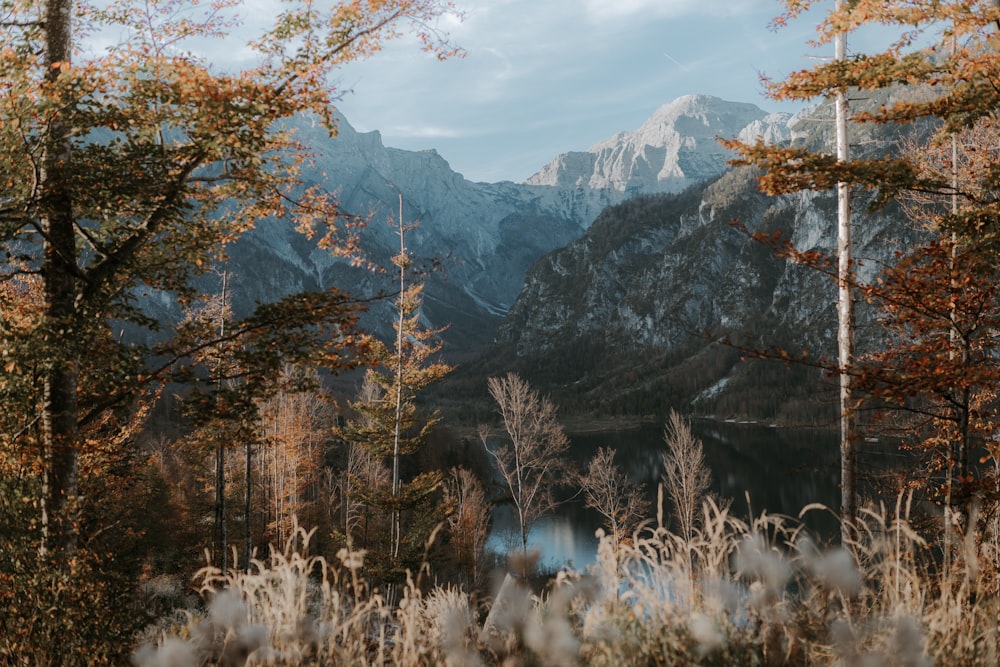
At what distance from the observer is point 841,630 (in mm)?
2084

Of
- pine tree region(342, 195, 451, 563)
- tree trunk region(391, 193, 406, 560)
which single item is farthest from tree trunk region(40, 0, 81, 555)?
tree trunk region(391, 193, 406, 560)

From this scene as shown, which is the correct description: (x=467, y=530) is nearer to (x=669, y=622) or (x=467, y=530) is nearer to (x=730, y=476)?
(x=669, y=622)

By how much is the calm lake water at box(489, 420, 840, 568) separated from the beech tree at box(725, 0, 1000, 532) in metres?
5.71

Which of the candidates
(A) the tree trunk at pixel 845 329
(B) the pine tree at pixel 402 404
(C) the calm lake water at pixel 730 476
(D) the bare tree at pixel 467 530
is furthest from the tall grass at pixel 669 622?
(D) the bare tree at pixel 467 530

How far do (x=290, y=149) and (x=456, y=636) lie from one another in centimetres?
621

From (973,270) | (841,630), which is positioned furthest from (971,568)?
(973,270)

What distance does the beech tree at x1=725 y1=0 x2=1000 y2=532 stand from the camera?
17.9 feet

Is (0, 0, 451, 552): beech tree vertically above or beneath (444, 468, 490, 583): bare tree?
above

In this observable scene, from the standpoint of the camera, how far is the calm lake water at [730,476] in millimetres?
47938

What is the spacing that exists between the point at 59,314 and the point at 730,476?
74958mm

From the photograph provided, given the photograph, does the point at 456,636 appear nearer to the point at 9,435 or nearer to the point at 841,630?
the point at 841,630

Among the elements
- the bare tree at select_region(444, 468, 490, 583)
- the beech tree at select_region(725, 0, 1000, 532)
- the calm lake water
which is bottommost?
the calm lake water

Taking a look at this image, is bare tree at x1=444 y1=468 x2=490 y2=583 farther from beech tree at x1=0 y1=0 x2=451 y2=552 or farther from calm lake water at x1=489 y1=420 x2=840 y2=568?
beech tree at x1=0 y1=0 x2=451 y2=552

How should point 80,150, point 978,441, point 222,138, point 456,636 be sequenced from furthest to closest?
point 978,441, point 80,150, point 222,138, point 456,636
